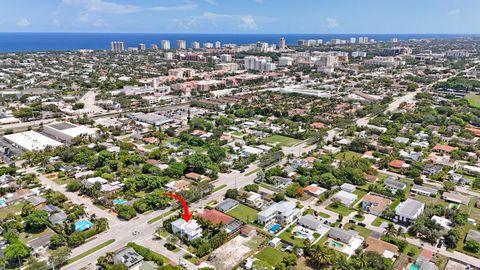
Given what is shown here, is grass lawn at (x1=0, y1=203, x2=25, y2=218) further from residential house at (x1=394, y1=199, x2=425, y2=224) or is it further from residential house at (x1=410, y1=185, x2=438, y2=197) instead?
residential house at (x1=410, y1=185, x2=438, y2=197)

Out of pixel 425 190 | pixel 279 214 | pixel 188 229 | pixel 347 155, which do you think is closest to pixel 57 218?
pixel 188 229

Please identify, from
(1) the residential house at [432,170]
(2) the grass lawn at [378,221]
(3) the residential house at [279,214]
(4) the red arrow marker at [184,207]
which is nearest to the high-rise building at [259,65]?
(1) the residential house at [432,170]

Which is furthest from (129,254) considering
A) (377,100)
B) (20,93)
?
(20,93)

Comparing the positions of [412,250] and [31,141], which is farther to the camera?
[31,141]

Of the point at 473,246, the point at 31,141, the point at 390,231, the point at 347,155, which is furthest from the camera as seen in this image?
the point at 31,141

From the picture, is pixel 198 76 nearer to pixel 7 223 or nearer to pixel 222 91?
pixel 222 91

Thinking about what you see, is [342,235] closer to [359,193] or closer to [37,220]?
[359,193]
